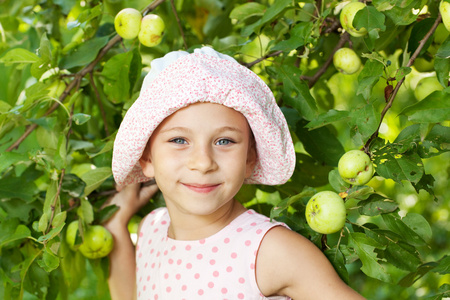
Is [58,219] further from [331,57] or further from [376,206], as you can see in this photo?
[331,57]

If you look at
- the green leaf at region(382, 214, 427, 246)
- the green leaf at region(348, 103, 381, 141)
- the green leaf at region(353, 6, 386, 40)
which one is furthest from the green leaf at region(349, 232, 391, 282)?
the green leaf at region(353, 6, 386, 40)

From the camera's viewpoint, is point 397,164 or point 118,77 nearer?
point 397,164

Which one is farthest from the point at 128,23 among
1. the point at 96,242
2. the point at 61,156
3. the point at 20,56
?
the point at 96,242

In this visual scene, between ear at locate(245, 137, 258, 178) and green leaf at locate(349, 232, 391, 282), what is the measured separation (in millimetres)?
366

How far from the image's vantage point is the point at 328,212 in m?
1.23

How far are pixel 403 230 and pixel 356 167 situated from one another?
236mm

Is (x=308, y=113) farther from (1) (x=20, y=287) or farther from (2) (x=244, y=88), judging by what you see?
(1) (x=20, y=287)

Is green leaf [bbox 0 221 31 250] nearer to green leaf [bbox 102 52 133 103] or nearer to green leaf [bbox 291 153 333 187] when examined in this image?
green leaf [bbox 102 52 133 103]

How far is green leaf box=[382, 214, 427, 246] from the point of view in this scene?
1.33 metres

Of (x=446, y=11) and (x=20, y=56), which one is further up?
(x=446, y=11)

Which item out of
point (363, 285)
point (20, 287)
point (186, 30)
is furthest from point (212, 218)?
point (363, 285)

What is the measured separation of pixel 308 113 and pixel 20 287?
3.05ft

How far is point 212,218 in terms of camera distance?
1.49 m

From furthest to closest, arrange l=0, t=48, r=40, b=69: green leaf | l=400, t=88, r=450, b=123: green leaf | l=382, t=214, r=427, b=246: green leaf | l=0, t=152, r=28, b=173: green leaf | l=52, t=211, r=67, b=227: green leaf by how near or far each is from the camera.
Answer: l=0, t=48, r=40, b=69: green leaf < l=0, t=152, r=28, b=173: green leaf < l=52, t=211, r=67, b=227: green leaf < l=382, t=214, r=427, b=246: green leaf < l=400, t=88, r=450, b=123: green leaf
